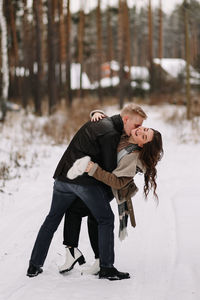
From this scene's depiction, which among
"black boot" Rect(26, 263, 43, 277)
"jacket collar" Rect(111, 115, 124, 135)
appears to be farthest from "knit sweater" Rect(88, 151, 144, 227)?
"black boot" Rect(26, 263, 43, 277)

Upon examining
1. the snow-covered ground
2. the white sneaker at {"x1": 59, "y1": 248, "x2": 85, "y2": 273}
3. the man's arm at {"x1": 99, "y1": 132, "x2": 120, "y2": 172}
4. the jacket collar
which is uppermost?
the jacket collar

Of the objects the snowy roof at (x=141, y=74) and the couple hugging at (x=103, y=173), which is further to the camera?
the snowy roof at (x=141, y=74)

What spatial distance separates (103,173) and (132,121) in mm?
507

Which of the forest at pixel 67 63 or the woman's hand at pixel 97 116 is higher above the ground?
the forest at pixel 67 63

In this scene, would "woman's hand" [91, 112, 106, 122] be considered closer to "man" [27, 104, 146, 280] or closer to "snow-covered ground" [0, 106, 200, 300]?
"man" [27, 104, 146, 280]

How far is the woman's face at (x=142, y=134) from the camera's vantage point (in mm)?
3719

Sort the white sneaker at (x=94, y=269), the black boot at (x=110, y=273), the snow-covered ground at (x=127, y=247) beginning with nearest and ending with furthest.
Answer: the snow-covered ground at (x=127, y=247) < the black boot at (x=110, y=273) < the white sneaker at (x=94, y=269)

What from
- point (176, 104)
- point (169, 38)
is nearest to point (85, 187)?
point (176, 104)

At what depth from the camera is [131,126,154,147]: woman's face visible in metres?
3.72

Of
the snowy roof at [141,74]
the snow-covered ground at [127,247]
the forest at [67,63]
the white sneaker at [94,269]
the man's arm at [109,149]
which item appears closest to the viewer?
the man's arm at [109,149]

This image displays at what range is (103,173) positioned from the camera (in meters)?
3.74

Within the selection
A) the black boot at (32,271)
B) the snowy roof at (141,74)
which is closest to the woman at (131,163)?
the black boot at (32,271)

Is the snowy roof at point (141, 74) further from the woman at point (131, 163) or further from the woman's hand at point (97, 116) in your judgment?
the woman at point (131, 163)

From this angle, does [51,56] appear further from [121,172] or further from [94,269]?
[121,172]
